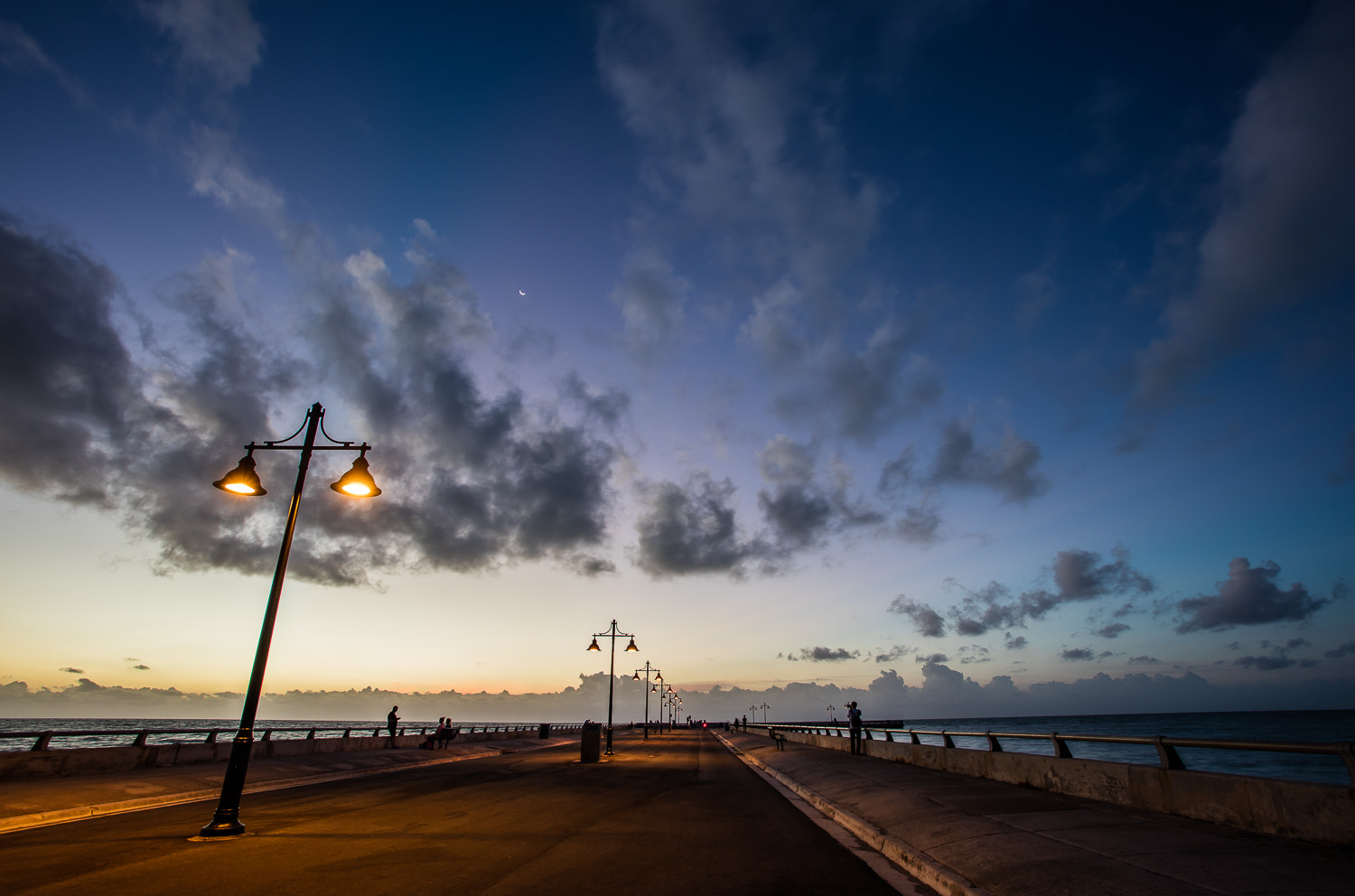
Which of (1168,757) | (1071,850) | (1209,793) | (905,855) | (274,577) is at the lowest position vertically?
(905,855)

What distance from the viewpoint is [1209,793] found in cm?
868

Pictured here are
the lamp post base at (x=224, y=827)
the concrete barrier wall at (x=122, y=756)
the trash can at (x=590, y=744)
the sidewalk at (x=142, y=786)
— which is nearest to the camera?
the lamp post base at (x=224, y=827)

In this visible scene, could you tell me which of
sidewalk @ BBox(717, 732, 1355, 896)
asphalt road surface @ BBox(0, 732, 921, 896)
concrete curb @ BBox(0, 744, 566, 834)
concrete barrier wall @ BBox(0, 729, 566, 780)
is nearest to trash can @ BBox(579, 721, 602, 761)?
concrete curb @ BBox(0, 744, 566, 834)

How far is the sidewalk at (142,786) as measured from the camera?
37.1 ft

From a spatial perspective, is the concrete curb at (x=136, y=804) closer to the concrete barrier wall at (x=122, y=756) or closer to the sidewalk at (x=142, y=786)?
the sidewalk at (x=142, y=786)

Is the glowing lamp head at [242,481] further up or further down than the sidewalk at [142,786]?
further up

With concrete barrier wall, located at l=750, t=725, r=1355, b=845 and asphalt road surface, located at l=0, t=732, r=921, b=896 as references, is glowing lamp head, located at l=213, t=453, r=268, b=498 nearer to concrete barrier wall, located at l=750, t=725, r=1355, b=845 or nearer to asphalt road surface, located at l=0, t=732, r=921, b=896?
asphalt road surface, located at l=0, t=732, r=921, b=896

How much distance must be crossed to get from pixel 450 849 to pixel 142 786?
10.3 m

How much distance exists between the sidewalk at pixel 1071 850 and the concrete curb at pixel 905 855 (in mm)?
18

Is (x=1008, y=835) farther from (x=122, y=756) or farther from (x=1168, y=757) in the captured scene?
(x=122, y=756)

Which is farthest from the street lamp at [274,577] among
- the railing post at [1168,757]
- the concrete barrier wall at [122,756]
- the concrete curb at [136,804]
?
the railing post at [1168,757]

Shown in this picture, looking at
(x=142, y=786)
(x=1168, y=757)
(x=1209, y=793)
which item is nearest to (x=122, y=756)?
(x=142, y=786)

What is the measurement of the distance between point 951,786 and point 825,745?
783 inches

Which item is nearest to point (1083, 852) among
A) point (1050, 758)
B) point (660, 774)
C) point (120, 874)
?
point (1050, 758)
